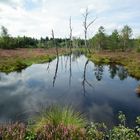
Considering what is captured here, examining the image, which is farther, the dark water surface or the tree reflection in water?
the tree reflection in water

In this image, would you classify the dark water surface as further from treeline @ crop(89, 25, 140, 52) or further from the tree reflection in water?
treeline @ crop(89, 25, 140, 52)

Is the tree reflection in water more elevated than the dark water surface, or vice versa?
the dark water surface

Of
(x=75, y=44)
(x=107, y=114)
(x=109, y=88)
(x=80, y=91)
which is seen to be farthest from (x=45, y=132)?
(x=75, y=44)

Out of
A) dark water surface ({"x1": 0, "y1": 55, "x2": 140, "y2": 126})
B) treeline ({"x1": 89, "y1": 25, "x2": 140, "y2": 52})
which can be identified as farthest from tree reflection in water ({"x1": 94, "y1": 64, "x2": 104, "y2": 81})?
treeline ({"x1": 89, "y1": 25, "x2": 140, "y2": 52})

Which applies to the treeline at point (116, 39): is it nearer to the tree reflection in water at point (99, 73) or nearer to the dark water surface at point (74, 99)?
the tree reflection in water at point (99, 73)

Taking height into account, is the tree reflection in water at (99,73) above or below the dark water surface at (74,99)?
below

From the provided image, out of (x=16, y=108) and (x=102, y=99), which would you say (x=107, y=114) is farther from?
(x=16, y=108)

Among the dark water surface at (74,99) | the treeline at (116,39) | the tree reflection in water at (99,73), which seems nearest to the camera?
the dark water surface at (74,99)

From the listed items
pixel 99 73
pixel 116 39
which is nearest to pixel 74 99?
pixel 99 73

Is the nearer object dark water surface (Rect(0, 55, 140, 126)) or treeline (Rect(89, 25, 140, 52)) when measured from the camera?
dark water surface (Rect(0, 55, 140, 126))

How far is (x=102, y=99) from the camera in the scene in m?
20.3

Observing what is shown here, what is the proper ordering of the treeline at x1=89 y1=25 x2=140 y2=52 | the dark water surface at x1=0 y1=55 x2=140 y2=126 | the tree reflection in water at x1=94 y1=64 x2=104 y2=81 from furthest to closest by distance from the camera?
the treeline at x1=89 y1=25 x2=140 y2=52 → the tree reflection in water at x1=94 y1=64 x2=104 y2=81 → the dark water surface at x1=0 y1=55 x2=140 y2=126

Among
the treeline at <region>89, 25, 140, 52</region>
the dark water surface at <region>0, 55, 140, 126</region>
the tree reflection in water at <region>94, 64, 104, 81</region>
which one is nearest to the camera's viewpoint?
the dark water surface at <region>0, 55, 140, 126</region>

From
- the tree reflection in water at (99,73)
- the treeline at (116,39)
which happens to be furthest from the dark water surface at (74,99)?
the treeline at (116,39)
